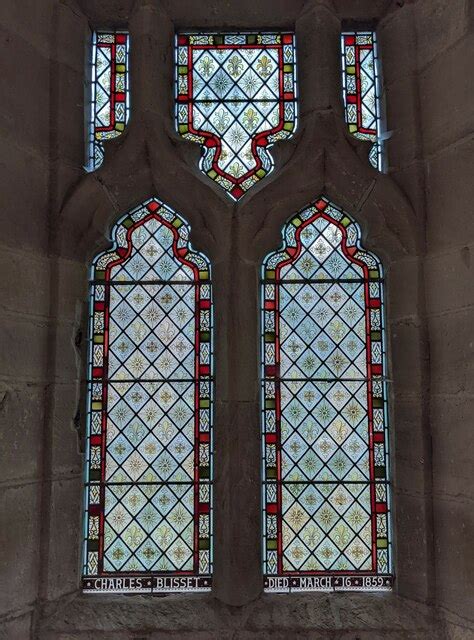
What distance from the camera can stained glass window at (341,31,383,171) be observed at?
10.9 ft

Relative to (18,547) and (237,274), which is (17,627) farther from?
(237,274)

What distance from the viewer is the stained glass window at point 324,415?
3.01 m

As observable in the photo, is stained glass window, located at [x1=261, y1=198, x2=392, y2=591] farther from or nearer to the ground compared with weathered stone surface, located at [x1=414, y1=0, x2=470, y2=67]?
nearer to the ground

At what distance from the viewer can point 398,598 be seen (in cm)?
291

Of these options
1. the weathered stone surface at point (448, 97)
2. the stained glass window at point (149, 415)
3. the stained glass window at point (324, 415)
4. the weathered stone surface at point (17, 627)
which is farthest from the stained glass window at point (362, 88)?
the weathered stone surface at point (17, 627)

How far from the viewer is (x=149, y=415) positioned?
3.10 metres

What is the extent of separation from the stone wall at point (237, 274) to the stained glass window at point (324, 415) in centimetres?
10

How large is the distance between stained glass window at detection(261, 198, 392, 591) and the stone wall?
99mm

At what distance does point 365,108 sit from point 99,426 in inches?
80.5

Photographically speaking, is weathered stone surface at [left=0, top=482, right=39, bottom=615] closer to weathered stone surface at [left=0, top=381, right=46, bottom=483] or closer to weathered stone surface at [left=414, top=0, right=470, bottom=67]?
weathered stone surface at [left=0, top=381, right=46, bottom=483]

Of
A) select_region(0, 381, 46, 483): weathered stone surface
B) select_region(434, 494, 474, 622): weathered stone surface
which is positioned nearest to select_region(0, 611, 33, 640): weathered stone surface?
select_region(0, 381, 46, 483): weathered stone surface

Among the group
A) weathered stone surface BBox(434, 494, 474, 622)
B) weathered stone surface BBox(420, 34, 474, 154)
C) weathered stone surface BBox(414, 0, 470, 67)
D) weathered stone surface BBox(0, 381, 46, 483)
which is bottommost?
weathered stone surface BBox(434, 494, 474, 622)

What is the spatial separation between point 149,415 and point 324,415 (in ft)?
2.68

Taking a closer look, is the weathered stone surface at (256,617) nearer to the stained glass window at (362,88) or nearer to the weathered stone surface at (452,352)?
the weathered stone surface at (452,352)
